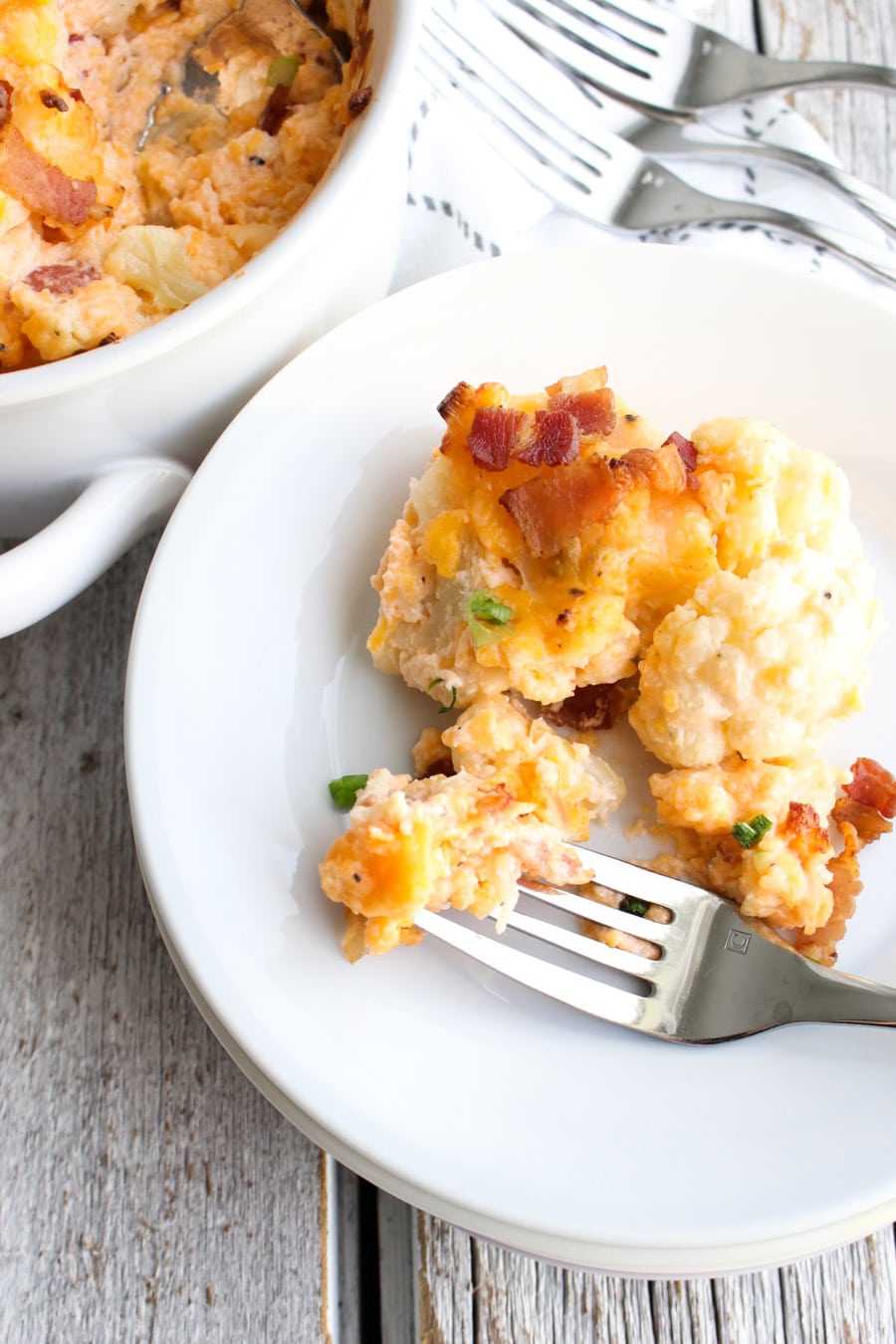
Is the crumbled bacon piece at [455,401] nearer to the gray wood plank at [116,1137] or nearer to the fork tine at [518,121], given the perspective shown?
the fork tine at [518,121]

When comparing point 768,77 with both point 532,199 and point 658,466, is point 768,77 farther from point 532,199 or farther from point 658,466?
point 658,466

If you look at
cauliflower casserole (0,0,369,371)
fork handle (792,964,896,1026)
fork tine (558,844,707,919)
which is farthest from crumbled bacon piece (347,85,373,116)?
fork handle (792,964,896,1026)

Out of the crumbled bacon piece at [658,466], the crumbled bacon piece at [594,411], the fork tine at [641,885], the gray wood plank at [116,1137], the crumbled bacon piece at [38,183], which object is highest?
the crumbled bacon piece at [38,183]

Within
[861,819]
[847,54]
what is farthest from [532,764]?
[847,54]

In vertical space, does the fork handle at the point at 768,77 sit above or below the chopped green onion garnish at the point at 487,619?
above

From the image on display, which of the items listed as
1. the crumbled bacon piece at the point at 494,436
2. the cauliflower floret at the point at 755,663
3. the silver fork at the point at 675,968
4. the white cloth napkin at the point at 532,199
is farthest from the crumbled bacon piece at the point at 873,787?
the white cloth napkin at the point at 532,199

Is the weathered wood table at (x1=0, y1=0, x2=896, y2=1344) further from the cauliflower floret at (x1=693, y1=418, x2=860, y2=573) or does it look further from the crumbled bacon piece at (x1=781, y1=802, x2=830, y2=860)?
the cauliflower floret at (x1=693, y1=418, x2=860, y2=573)
